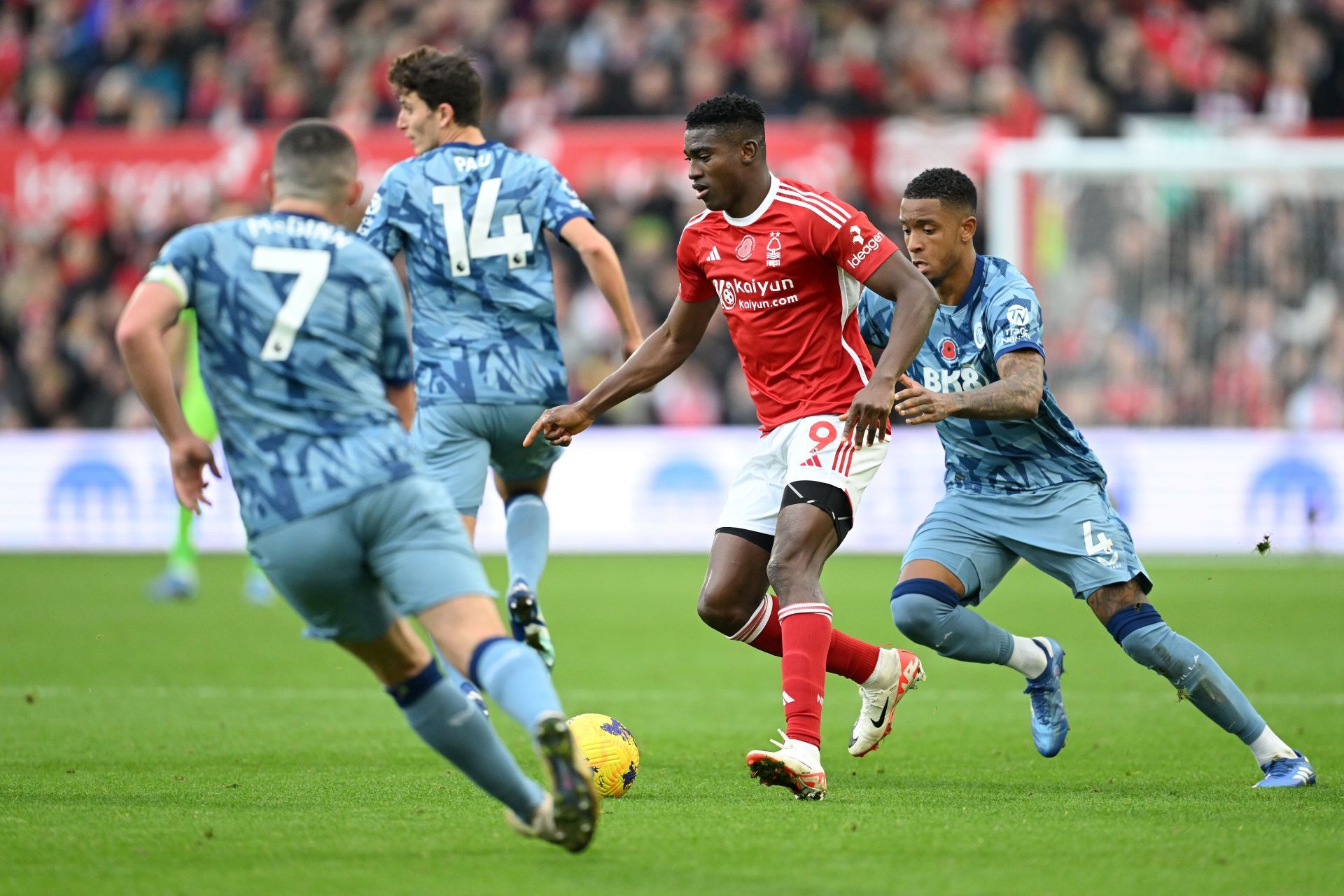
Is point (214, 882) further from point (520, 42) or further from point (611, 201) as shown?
point (520, 42)

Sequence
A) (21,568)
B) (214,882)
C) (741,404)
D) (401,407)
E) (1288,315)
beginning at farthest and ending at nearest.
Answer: (741,404) → (1288,315) → (21,568) → (401,407) → (214,882)

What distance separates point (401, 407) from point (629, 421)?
1368cm

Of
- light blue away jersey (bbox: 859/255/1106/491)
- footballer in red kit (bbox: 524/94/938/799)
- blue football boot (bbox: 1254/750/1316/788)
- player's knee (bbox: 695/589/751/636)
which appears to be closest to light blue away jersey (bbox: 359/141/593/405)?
footballer in red kit (bbox: 524/94/938/799)

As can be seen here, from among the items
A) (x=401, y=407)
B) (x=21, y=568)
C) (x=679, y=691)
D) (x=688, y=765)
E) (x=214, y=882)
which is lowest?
(x=21, y=568)

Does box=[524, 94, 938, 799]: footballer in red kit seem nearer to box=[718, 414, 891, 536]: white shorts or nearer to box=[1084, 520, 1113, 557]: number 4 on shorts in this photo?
box=[718, 414, 891, 536]: white shorts

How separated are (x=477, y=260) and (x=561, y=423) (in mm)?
1065

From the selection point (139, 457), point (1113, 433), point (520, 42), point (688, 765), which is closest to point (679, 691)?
point (688, 765)

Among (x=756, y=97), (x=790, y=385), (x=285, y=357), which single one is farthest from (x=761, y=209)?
(x=756, y=97)

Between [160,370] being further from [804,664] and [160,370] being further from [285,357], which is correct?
[804,664]

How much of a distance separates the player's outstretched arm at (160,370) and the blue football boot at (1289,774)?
12.6 ft

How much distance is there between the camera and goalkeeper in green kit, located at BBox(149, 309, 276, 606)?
12117 millimetres

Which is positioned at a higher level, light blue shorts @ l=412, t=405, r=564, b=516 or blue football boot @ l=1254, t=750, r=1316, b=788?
light blue shorts @ l=412, t=405, r=564, b=516

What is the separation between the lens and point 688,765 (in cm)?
Answer: 639

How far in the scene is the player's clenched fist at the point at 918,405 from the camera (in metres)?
5.16
